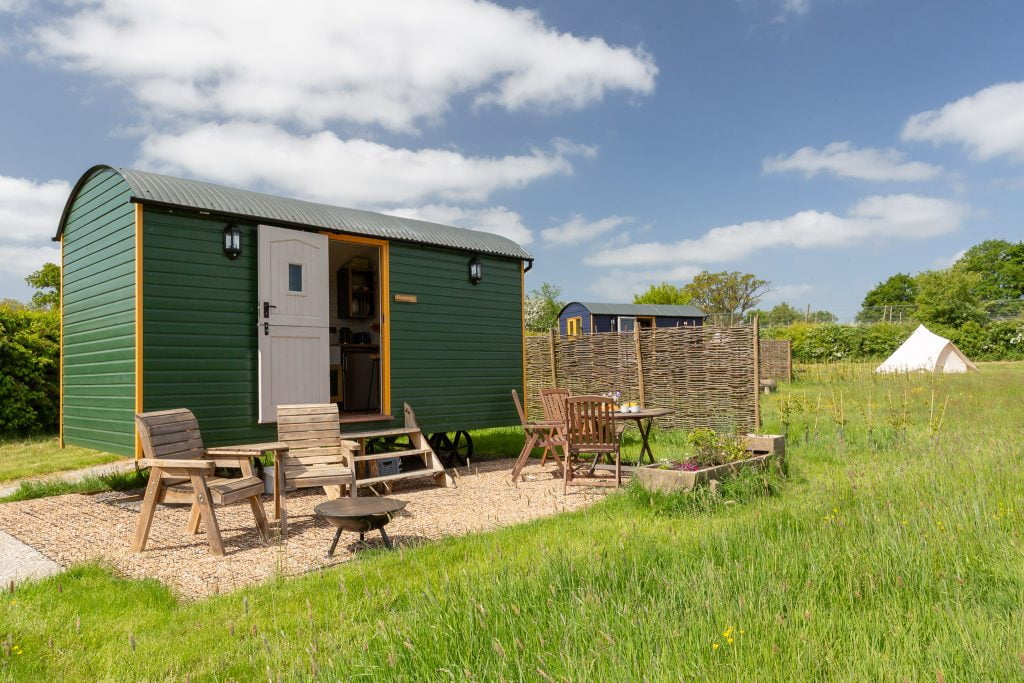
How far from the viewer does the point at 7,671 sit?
2271mm

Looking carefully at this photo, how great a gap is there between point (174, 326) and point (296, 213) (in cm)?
175

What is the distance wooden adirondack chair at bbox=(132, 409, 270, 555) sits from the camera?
161 inches

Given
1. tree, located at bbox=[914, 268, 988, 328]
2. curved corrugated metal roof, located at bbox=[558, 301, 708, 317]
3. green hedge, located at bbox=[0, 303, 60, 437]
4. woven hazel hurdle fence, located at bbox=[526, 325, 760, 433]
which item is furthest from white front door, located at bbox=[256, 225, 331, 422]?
tree, located at bbox=[914, 268, 988, 328]

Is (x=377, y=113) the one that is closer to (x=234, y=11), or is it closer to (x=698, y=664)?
(x=234, y=11)

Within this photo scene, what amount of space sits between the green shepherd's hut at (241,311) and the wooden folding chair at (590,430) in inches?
80.4

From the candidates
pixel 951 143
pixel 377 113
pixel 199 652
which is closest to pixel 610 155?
pixel 377 113

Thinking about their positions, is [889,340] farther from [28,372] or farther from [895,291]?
[895,291]

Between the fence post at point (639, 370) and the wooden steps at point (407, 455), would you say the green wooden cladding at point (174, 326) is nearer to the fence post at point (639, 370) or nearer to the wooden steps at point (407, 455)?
the wooden steps at point (407, 455)

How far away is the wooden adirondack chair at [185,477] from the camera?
4102 mm

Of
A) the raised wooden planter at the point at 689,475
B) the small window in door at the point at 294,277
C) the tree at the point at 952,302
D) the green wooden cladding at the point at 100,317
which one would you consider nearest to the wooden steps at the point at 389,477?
the green wooden cladding at the point at 100,317

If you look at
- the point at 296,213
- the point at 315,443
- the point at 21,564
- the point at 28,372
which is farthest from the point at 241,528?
the point at 28,372

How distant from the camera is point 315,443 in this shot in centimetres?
546

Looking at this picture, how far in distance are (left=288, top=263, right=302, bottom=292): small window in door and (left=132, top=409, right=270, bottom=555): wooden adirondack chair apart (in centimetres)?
194

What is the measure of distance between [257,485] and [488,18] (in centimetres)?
560
